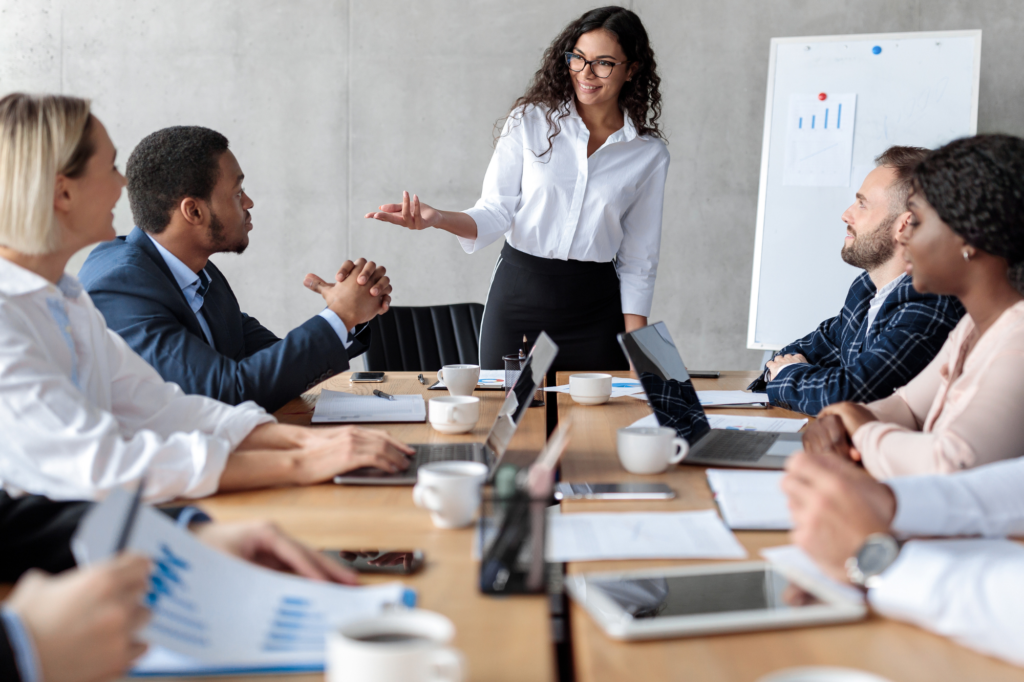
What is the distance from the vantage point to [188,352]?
1828mm

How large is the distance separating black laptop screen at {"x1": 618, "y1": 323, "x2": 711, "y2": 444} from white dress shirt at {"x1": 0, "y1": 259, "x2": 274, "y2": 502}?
2.48 feet

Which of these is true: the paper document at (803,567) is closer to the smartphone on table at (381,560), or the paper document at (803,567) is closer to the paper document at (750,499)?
the paper document at (750,499)

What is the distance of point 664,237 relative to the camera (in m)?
4.42

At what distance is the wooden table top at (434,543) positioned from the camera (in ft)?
2.62

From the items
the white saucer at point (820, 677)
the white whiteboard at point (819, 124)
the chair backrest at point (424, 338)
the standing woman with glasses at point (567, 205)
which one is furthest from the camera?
the white whiteboard at point (819, 124)

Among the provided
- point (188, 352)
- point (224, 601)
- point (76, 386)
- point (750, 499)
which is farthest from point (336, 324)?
point (224, 601)

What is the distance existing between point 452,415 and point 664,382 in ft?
1.43

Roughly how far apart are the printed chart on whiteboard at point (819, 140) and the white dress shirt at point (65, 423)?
324cm

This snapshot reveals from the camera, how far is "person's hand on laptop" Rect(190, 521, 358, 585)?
2.98 feet

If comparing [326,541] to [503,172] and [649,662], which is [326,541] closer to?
[649,662]

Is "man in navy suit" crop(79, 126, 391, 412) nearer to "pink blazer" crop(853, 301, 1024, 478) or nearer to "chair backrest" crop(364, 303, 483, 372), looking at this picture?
"chair backrest" crop(364, 303, 483, 372)

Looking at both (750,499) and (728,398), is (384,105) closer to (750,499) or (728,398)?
(728,398)

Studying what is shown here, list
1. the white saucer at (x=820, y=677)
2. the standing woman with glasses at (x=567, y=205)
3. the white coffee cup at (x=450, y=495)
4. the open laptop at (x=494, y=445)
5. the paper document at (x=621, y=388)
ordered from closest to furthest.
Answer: the white saucer at (x=820, y=677) → the white coffee cup at (x=450, y=495) → the open laptop at (x=494, y=445) → the paper document at (x=621, y=388) → the standing woman with glasses at (x=567, y=205)

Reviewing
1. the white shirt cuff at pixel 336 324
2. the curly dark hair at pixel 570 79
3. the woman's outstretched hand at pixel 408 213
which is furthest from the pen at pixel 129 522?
the curly dark hair at pixel 570 79
